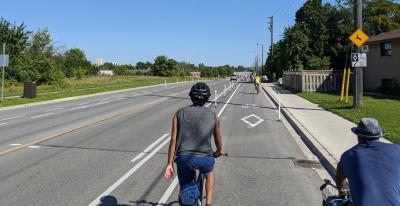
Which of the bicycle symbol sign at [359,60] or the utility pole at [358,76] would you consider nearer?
the bicycle symbol sign at [359,60]

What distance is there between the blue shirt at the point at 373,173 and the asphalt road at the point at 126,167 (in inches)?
121

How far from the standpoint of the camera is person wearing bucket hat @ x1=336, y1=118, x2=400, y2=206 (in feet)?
13.5

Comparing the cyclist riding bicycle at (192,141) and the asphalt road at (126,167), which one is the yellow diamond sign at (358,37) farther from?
the cyclist riding bicycle at (192,141)

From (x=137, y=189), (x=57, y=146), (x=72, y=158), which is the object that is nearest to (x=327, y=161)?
(x=137, y=189)

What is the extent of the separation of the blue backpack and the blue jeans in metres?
0.15

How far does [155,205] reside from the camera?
707 centimetres

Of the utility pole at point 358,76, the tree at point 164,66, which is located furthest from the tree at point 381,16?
the tree at point 164,66

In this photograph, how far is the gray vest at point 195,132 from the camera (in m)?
5.27

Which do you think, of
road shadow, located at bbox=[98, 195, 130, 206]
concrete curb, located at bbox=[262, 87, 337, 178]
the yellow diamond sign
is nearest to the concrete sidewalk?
concrete curb, located at bbox=[262, 87, 337, 178]

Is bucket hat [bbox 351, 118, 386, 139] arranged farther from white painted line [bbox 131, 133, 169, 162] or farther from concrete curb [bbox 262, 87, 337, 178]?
white painted line [bbox 131, 133, 169, 162]

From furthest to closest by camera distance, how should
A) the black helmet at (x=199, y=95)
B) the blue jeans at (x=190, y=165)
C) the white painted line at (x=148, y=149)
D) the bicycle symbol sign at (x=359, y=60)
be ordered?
the bicycle symbol sign at (x=359, y=60) → the white painted line at (x=148, y=149) → the black helmet at (x=199, y=95) → the blue jeans at (x=190, y=165)

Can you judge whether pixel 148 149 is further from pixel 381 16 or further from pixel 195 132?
pixel 381 16

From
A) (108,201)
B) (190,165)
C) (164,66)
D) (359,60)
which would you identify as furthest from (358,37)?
(164,66)

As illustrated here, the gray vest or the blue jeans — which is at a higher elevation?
the gray vest
